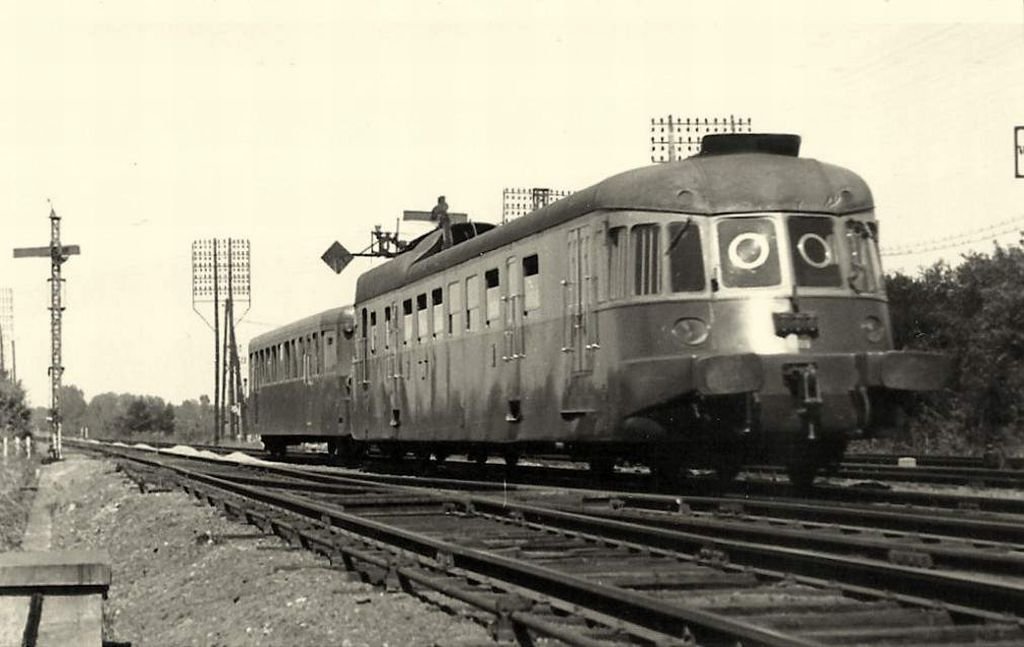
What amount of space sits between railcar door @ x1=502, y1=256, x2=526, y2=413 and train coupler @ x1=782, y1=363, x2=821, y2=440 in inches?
149

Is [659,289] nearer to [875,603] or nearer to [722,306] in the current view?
[722,306]

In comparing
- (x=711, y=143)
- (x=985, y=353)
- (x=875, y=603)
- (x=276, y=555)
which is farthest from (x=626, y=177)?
(x=985, y=353)

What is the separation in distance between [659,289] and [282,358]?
18244 millimetres

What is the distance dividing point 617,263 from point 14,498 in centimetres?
1407

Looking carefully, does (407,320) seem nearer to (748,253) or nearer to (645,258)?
(645,258)

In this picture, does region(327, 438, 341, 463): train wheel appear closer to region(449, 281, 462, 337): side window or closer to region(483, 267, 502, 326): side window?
region(449, 281, 462, 337): side window

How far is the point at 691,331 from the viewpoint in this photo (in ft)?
39.7

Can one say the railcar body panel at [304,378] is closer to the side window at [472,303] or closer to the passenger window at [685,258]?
the side window at [472,303]

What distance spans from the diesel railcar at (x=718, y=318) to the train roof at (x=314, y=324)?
10159 mm

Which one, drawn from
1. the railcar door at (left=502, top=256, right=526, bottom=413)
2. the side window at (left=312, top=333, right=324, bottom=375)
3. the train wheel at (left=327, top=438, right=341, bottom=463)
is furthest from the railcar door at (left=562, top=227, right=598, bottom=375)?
the train wheel at (left=327, top=438, right=341, bottom=463)

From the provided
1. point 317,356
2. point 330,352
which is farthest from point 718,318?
point 317,356

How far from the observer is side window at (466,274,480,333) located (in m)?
16.4

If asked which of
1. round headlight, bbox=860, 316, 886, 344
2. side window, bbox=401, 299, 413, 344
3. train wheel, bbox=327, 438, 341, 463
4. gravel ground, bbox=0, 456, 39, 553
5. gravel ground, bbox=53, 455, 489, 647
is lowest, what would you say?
gravel ground, bbox=53, 455, 489, 647

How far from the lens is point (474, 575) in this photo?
7980 mm
